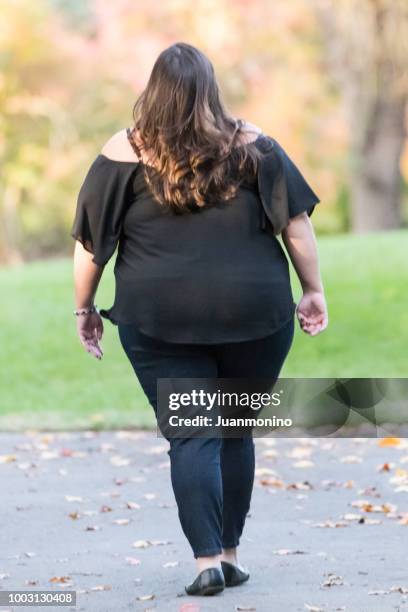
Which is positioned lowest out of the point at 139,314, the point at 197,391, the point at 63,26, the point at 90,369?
the point at 90,369

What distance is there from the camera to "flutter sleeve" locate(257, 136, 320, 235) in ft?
12.8

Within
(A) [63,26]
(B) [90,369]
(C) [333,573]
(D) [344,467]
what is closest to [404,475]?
(D) [344,467]

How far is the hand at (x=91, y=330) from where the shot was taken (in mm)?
4203

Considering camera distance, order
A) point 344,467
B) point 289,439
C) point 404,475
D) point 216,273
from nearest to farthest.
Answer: point 216,273, point 404,475, point 344,467, point 289,439

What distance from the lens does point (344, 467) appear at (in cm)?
685

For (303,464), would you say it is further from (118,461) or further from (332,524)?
(332,524)

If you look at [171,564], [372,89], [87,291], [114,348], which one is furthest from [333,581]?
[372,89]

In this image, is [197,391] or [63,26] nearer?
[197,391]

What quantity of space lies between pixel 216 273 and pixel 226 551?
95 centimetres

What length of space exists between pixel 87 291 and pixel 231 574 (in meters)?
1.03

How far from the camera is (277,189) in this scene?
12.9 ft

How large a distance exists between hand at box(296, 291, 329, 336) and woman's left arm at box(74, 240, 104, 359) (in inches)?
25.9

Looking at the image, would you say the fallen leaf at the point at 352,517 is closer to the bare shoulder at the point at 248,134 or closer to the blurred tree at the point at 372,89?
the bare shoulder at the point at 248,134

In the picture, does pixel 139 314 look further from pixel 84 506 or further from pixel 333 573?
pixel 84 506
